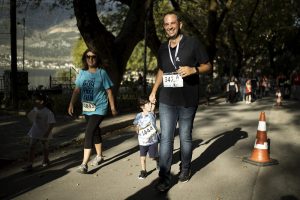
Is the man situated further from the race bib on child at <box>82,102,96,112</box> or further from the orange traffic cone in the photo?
the orange traffic cone

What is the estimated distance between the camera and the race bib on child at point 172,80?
5.79 m

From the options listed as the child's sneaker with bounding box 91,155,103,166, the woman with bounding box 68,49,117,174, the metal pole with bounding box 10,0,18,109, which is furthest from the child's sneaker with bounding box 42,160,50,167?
the metal pole with bounding box 10,0,18,109

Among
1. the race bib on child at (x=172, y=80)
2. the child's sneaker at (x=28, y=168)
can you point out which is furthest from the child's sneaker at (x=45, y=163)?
the race bib on child at (x=172, y=80)

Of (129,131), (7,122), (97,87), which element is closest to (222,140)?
(129,131)

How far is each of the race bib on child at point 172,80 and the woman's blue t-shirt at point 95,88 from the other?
1398mm

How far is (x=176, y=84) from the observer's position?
19.1 feet

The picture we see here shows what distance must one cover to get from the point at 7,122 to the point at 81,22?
12.4 feet

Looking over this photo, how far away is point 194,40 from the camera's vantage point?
5879 millimetres

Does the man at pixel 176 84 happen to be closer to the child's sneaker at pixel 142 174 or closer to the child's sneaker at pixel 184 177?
the child's sneaker at pixel 184 177

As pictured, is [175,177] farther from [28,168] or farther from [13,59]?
[13,59]

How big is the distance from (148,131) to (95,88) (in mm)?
1013

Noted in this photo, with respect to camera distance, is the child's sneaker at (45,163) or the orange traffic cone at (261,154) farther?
the child's sneaker at (45,163)

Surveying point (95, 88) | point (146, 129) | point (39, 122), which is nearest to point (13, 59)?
point (39, 122)

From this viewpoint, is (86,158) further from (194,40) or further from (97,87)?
(194,40)
